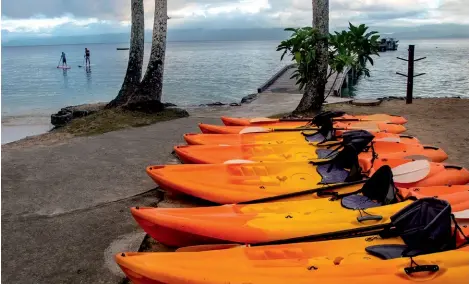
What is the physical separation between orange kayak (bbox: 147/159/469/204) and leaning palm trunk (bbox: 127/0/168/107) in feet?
18.9

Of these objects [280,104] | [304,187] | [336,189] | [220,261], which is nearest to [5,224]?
[220,261]

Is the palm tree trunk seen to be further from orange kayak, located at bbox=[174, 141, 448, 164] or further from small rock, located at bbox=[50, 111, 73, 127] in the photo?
orange kayak, located at bbox=[174, 141, 448, 164]

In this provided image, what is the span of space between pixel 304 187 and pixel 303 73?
596 cm

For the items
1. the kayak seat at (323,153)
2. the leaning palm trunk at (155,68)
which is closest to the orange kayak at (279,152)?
the kayak seat at (323,153)

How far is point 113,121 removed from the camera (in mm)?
9844

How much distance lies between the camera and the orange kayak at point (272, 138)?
6.57 m

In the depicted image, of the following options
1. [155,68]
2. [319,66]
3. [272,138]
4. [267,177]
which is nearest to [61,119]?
[155,68]

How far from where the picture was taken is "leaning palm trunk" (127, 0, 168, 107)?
35.5 ft

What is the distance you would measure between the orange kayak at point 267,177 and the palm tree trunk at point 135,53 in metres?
6.50

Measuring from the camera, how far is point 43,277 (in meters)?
3.73

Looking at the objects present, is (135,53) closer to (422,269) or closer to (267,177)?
(267,177)

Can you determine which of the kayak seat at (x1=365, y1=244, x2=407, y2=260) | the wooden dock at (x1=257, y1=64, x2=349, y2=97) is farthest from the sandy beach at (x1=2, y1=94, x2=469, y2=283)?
the wooden dock at (x1=257, y1=64, x2=349, y2=97)

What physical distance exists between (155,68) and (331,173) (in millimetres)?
6920

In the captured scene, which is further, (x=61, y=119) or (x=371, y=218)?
(x=61, y=119)
